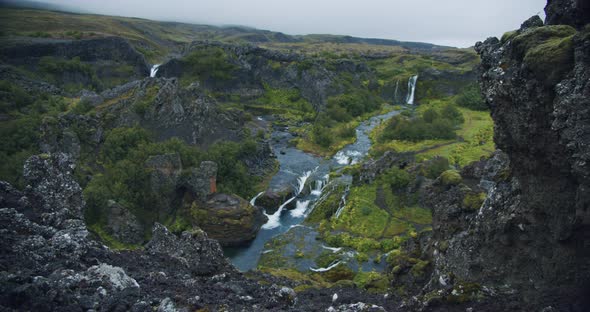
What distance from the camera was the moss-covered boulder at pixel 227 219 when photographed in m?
41.9

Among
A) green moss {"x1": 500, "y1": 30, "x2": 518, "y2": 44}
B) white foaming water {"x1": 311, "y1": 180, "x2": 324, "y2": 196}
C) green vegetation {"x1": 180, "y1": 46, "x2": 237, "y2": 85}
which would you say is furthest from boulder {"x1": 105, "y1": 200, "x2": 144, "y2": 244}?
green vegetation {"x1": 180, "y1": 46, "x2": 237, "y2": 85}

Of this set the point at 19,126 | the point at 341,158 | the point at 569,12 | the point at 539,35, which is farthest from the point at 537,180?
the point at 19,126

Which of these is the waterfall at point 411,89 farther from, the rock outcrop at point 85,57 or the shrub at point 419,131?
the rock outcrop at point 85,57

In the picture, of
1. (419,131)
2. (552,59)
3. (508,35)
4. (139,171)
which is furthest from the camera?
(419,131)

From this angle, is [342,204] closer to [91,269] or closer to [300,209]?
[300,209]

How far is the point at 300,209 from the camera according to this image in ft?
165

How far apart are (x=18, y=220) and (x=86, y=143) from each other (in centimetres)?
4067

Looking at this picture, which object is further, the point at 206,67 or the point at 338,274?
the point at 206,67

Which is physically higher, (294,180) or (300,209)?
(294,180)

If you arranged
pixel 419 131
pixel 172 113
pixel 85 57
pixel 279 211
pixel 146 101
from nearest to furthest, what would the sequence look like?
1. pixel 279 211
2. pixel 172 113
3. pixel 146 101
4. pixel 419 131
5. pixel 85 57

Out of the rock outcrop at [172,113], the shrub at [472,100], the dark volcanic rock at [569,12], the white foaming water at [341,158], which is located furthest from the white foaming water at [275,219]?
the shrub at [472,100]

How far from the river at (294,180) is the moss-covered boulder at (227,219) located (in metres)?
1.03

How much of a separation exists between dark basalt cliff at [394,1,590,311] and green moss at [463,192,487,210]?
241 centimetres

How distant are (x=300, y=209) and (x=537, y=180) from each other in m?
37.1
